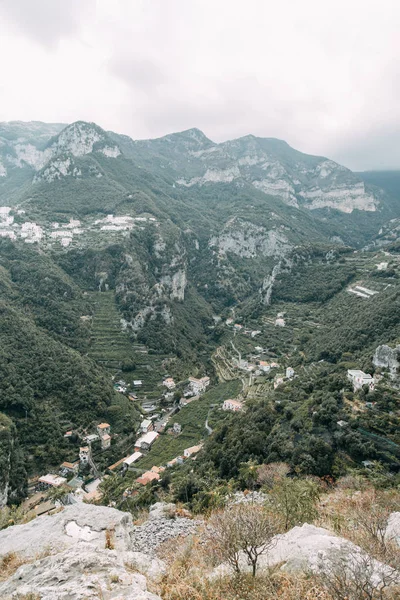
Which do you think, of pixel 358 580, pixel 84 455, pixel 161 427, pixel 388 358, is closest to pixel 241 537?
pixel 358 580

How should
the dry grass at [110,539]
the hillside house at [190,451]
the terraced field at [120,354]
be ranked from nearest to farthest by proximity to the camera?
the dry grass at [110,539], the hillside house at [190,451], the terraced field at [120,354]

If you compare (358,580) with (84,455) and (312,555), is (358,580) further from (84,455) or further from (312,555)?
(84,455)

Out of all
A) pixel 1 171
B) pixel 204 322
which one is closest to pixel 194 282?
pixel 204 322

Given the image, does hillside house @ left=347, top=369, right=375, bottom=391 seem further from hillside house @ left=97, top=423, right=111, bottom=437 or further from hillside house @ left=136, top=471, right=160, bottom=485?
hillside house @ left=97, top=423, right=111, bottom=437

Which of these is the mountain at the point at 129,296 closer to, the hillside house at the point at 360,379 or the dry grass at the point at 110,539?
the hillside house at the point at 360,379

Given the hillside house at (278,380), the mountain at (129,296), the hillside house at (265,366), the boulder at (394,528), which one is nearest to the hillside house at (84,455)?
the mountain at (129,296)

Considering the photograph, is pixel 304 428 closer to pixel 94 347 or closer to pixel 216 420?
pixel 216 420

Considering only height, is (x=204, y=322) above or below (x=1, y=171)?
below
